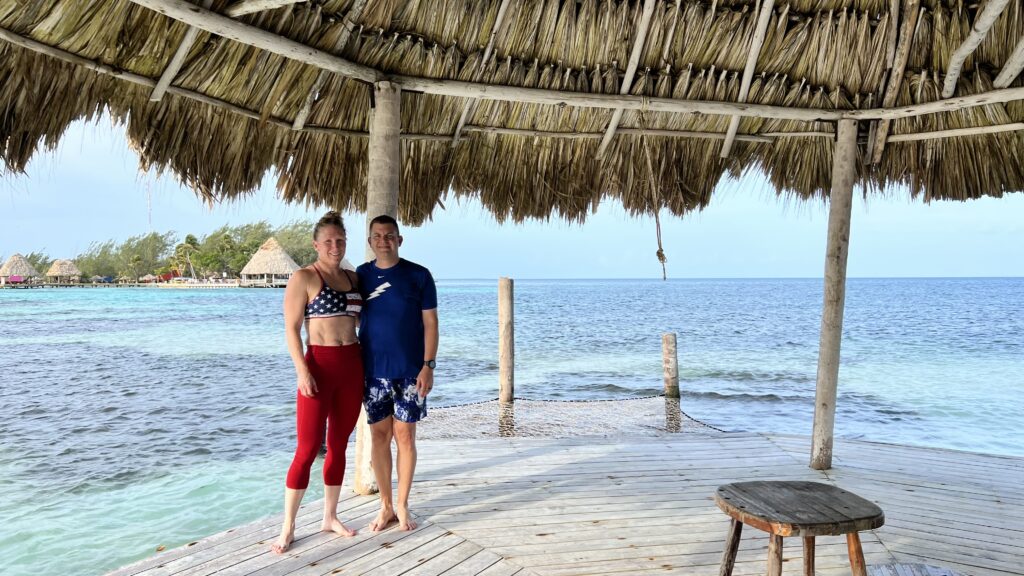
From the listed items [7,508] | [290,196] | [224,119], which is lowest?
[7,508]

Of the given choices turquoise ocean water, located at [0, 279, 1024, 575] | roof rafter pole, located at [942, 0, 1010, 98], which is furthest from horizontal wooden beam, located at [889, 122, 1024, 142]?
turquoise ocean water, located at [0, 279, 1024, 575]

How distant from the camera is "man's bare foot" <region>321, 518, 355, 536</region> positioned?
2.58 m

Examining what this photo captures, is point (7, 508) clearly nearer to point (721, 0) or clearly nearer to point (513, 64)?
point (513, 64)

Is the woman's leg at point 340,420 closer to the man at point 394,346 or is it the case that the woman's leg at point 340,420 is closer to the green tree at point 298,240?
the man at point 394,346

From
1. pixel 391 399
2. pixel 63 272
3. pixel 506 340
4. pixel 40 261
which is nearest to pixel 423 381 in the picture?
pixel 391 399

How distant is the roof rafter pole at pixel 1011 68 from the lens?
3.06 meters

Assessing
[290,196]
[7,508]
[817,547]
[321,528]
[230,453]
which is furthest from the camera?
[230,453]

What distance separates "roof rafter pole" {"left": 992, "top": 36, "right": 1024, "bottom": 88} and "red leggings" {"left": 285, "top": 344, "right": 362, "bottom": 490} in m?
3.23

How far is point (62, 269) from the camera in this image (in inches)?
1949

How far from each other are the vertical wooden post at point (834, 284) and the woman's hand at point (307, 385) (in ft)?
8.45

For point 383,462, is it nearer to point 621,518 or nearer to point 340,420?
point 340,420

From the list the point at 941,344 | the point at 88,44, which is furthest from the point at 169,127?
the point at 941,344

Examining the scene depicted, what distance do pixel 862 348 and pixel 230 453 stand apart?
17608 mm

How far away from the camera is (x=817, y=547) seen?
2.49 metres
